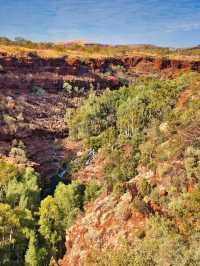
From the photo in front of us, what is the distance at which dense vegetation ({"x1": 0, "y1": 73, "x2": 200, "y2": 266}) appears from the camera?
41.3 metres

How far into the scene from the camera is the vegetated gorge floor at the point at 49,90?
9462 cm

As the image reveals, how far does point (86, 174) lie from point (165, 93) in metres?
23.3

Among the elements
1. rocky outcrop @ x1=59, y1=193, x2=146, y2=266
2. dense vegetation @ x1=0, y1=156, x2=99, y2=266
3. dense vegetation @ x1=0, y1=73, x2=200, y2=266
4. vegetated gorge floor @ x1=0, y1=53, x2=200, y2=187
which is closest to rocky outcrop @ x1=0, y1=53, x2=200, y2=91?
vegetated gorge floor @ x1=0, y1=53, x2=200, y2=187

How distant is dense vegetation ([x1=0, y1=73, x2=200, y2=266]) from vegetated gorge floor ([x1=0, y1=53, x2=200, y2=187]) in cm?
472

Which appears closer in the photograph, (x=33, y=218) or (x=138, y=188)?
(x=138, y=188)

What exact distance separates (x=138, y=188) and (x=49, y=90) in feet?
236

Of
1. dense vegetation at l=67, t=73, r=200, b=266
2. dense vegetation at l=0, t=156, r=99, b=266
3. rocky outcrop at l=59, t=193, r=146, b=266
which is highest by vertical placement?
dense vegetation at l=67, t=73, r=200, b=266

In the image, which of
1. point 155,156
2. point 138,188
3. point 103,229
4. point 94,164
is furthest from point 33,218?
point 94,164

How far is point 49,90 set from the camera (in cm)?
12219

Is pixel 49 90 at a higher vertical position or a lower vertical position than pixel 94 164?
higher

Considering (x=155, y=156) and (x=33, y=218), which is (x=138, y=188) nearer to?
(x=155, y=156)

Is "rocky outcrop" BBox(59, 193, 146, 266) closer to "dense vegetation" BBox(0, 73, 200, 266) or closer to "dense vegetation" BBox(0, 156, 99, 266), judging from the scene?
"dense vegetation" BBox(0, 73, 200, 266)

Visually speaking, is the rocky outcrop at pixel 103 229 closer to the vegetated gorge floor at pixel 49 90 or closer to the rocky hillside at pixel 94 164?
the rocky hillside at pixel 94 164

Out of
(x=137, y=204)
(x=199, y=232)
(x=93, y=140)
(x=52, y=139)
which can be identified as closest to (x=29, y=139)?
(x=52, y=139)
